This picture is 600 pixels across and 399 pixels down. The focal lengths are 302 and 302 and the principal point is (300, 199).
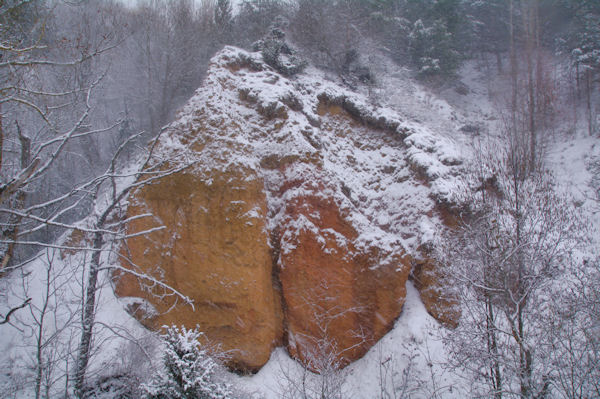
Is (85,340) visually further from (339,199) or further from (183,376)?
(339,199)

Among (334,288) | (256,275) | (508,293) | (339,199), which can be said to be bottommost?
(334,288)

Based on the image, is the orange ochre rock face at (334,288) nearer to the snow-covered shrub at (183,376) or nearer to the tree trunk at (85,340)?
the snow-covered shrub at (183,376)

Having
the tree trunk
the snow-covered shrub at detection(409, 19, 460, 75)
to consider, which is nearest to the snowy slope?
the tree trunk

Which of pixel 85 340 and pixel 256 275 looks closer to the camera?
pixel 85 340

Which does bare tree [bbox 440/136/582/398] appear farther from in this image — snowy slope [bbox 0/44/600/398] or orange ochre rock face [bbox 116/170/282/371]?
orange ochre rock face [bbox 116/170/282/371]

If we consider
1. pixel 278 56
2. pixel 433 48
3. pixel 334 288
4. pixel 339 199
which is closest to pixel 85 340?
pixel 334 288

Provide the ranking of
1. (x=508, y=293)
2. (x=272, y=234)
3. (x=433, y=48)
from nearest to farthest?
(x=508, y=293)
(x=272, y=234)
(x=433, y=48)

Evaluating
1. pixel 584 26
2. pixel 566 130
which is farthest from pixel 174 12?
pixel 584 26

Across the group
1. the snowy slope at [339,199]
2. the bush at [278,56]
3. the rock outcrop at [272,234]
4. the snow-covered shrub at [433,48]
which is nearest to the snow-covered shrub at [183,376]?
the snowy slope at [339,199]
